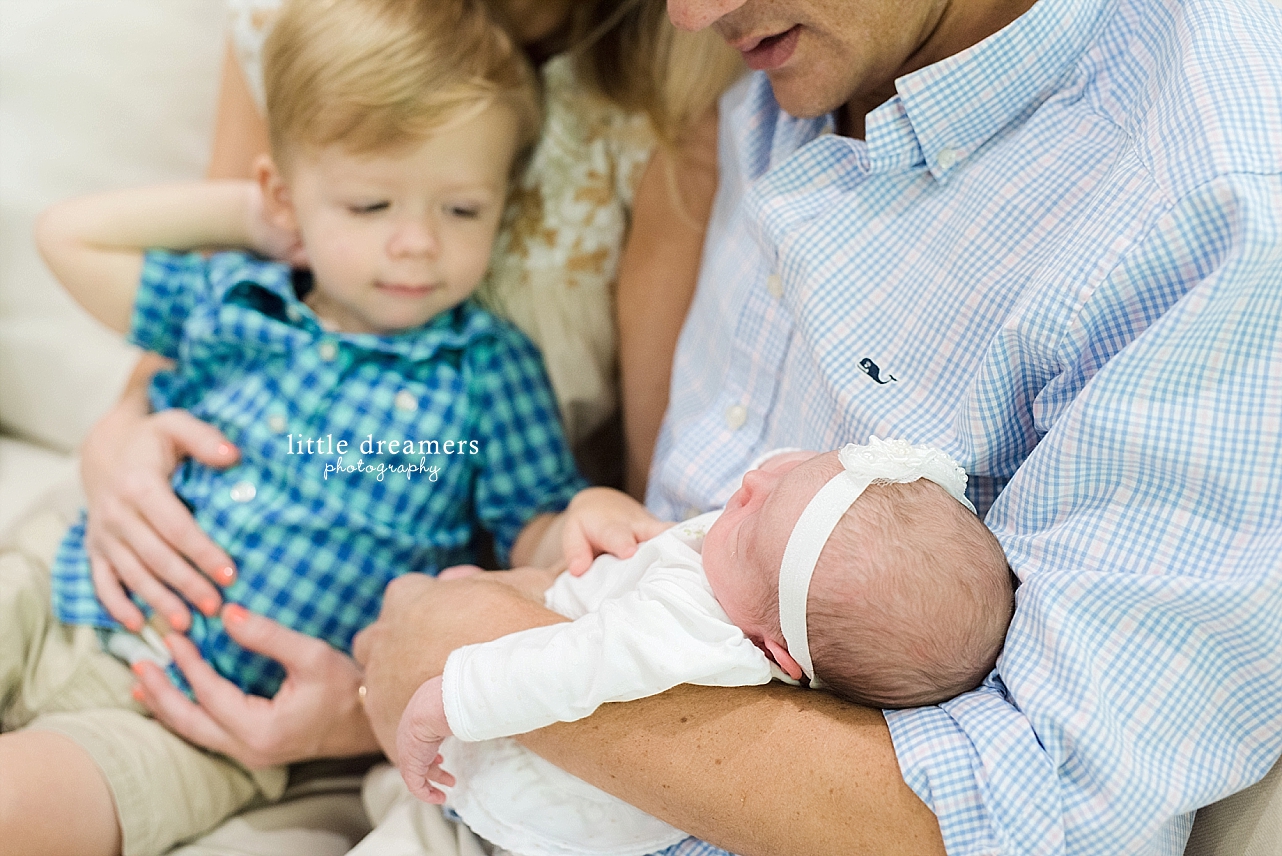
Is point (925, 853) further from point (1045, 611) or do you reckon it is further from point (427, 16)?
point (427, 16)

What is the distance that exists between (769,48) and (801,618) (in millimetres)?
672

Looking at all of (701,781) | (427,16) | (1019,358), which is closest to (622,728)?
(701,781)

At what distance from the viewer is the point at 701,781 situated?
948 mm

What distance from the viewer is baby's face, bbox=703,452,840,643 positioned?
96 centimetres

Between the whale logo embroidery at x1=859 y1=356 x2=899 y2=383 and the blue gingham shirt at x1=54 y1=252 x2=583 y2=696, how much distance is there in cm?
59

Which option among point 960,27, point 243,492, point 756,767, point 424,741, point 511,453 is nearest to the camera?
point 756,767

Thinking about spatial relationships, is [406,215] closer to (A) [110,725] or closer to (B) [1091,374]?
(A) [110,725]

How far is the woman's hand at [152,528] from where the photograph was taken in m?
1.39

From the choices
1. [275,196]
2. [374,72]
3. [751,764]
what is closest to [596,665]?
[751,764]

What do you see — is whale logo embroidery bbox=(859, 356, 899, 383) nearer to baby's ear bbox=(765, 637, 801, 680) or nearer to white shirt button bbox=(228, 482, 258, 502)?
baby's ear bbox=(765, 637, 801, 680)

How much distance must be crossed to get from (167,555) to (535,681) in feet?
2.31

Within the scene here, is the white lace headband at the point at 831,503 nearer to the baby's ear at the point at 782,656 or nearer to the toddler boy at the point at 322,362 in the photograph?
the baby's ear at the point at 782,656

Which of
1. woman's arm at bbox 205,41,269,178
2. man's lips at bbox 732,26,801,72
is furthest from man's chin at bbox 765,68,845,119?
woman's arm at bbox 205,41,269,178

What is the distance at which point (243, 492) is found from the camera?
4.75 ft
